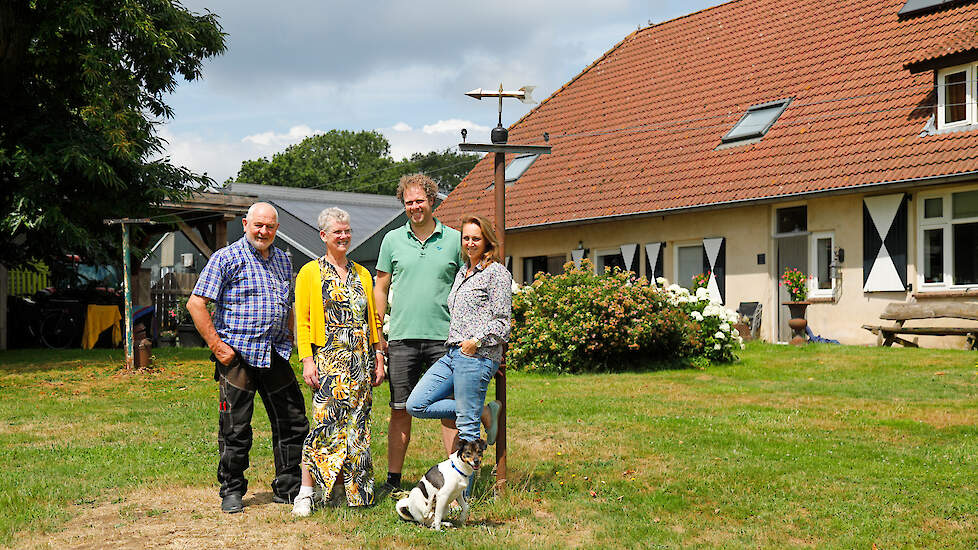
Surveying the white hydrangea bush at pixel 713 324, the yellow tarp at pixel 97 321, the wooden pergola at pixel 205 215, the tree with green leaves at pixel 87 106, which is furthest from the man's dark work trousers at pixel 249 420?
the yellow tarp at pixel 97 321

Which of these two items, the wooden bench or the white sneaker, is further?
the wooden bench

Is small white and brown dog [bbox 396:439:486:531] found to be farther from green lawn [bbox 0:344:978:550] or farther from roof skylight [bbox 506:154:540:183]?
roof skylight [bbox 506:154:540:183]

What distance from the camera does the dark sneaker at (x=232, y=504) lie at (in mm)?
5820

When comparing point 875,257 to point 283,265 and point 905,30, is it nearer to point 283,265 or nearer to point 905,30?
point 905,30

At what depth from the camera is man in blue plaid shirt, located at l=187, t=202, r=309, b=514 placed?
5.83 m

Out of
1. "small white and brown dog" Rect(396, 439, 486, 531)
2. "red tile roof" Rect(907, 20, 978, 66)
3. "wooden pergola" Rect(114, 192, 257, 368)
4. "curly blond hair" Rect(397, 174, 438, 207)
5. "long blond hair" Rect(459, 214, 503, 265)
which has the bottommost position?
"small white and brown dog" Rect(396, 439, 486, 531)

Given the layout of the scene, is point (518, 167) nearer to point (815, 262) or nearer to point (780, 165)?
point (780, 165)

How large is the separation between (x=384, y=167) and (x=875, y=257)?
216ft

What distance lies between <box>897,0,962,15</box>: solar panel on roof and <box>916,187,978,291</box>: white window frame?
4.38 m

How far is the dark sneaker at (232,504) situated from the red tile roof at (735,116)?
13.0m

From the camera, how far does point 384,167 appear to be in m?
79.8

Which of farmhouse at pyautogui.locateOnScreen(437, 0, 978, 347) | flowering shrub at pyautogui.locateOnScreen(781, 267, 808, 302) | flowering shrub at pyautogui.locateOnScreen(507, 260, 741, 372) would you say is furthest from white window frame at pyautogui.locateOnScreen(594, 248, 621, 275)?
flowering shrub at pyautogui.locateOnScreen(507, 260, 741, 372)

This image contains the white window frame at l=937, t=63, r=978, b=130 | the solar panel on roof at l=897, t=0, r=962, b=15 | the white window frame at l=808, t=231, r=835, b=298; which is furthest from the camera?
the solar panel on roof at l=897, t=0, r=962, b=15

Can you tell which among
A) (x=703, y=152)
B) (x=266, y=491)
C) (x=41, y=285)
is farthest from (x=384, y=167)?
(x=266, y=491)
